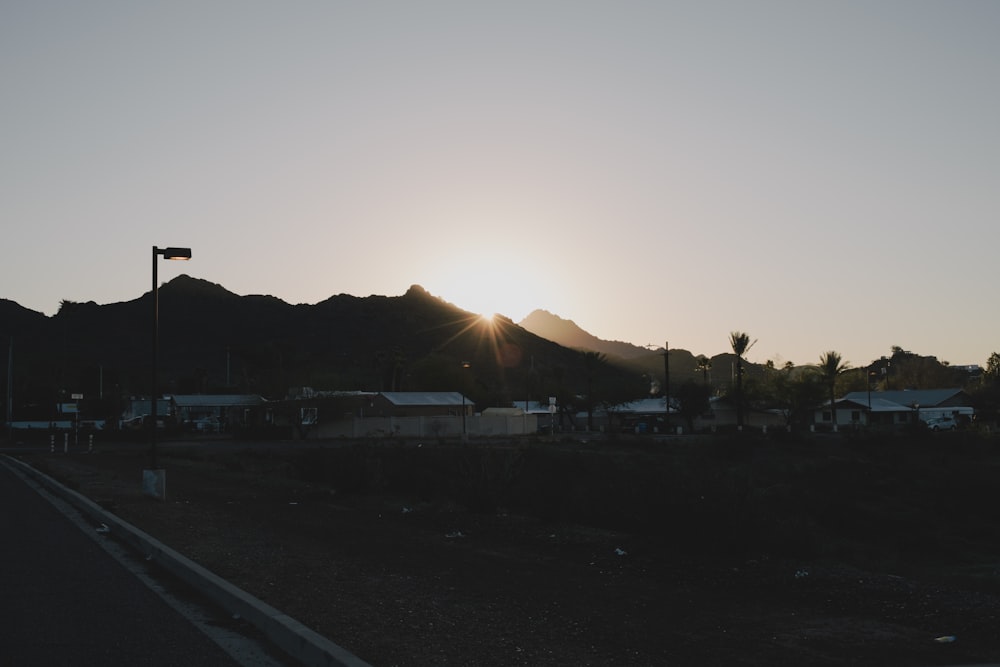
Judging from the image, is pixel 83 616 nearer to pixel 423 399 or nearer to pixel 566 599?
pixel 566 599

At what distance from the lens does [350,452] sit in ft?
102

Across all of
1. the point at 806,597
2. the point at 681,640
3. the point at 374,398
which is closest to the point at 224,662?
the point at 681,640

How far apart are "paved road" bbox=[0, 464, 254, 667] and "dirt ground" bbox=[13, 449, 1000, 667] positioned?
1.06 meters

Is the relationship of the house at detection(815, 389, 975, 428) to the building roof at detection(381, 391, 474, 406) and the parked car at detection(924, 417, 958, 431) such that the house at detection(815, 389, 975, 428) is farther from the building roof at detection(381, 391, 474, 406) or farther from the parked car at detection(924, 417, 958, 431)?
the building roof at detection(381, 391, 474, 406)

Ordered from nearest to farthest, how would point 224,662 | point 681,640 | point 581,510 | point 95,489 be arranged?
1. point 224,662
2. point 681,640
3. point 581,510
4. point 95,489

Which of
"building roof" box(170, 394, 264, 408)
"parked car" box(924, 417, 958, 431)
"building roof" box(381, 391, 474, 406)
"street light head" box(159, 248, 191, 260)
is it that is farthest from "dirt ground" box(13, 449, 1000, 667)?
"parked car" box(924, 417, 958, 431)

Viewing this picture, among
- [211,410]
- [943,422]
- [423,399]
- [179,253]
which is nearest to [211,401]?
[211,410]

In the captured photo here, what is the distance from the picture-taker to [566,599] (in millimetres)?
10656

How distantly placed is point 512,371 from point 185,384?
71.4 m

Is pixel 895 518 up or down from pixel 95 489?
down

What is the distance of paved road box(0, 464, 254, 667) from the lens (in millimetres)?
8102

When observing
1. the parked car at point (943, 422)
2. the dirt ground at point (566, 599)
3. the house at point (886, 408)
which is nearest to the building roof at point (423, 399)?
the house at point (886, 408)

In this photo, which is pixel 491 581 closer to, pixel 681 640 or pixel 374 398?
pixel 681 640

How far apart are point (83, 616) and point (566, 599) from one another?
497 cm
